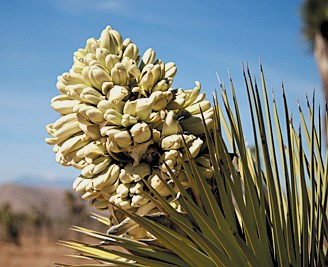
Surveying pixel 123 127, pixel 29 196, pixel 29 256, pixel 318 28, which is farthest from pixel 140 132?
pixel 29 196

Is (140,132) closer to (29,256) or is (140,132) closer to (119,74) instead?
(119,74)

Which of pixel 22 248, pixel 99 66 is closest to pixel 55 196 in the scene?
pixel 22 248

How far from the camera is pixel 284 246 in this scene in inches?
59.3

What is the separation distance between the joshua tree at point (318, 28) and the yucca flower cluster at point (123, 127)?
1056cm

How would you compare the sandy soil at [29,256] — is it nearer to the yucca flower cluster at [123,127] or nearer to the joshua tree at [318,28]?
the joshua tree at [318,28]

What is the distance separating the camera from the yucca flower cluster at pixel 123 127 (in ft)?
5.42

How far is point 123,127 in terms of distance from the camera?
1696mm

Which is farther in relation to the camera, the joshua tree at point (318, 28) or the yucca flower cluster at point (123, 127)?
the joshua tree at point (318, 28)

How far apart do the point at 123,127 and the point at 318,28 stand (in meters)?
11.7

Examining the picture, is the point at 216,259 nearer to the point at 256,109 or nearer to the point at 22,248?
the point at 256,109

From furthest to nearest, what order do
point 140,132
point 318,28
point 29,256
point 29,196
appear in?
1. point 29,196
2. point 29,256
3. point 318,28
4. point 140,132

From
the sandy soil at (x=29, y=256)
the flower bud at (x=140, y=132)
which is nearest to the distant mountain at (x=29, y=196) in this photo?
the sandy soil at (x=29, y=256)

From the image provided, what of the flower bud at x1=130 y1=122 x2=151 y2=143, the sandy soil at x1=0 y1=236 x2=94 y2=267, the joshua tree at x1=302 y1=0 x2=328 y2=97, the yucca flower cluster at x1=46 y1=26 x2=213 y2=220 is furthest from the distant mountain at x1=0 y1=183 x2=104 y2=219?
the flower bud at x1=130 y1=122 x2=151 y2=143

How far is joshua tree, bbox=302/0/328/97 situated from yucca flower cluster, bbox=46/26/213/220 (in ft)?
34.6
